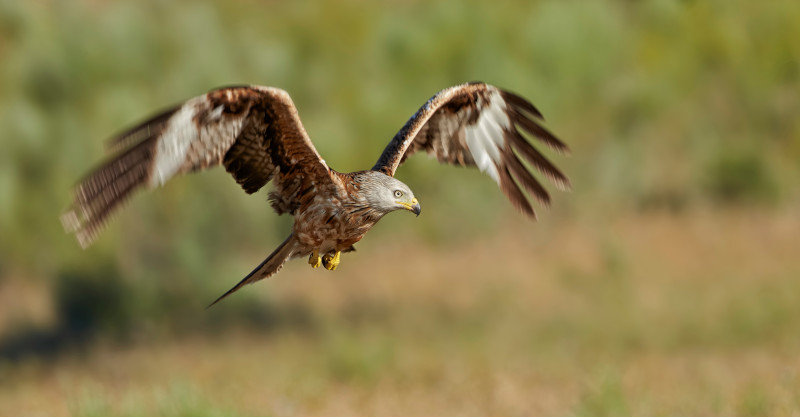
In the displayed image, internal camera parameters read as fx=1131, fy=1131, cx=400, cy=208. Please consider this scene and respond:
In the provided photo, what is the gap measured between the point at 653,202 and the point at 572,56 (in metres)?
3.23

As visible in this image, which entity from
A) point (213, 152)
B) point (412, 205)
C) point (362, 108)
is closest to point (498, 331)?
point (362, 108)

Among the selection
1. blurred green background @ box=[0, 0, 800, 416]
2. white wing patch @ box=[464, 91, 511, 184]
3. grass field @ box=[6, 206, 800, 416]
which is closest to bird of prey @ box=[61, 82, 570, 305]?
white wing patch @ box=[464, 91, 511, 184]

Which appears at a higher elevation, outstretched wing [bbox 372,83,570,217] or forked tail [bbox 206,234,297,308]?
outstretched wing [bbox 372,83,570,217]

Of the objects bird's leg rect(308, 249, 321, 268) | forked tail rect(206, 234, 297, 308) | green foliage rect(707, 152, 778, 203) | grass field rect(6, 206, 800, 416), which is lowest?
forked tail rect(206, 234, 297, 308)

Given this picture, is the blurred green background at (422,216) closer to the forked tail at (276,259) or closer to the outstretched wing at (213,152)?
the forked tail at (276,259)

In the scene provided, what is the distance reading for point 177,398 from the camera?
11734 mm

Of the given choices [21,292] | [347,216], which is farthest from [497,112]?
[21,292]

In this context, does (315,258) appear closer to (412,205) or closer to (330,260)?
(330,260)

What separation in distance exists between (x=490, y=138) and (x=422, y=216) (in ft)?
39.0

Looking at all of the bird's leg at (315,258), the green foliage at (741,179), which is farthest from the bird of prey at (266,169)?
the green foliage at (741,179)

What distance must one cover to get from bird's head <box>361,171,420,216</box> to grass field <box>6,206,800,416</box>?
7838mm

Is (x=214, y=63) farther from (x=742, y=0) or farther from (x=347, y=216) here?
(x=347, y=216)

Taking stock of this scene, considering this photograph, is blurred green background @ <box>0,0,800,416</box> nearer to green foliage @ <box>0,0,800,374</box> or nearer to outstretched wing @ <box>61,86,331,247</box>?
green foliage @ <box>0,0,800,374</box>

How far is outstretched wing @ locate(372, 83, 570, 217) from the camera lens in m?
8.29
